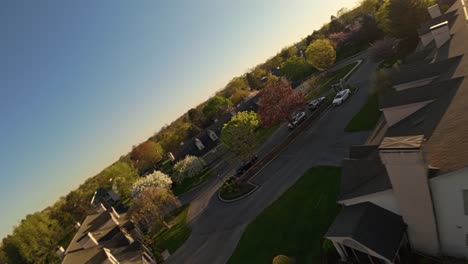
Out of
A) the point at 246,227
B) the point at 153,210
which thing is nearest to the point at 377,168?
the point at 246,227

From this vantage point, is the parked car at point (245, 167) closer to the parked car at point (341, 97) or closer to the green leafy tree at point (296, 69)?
the parked car at point (341, 97)

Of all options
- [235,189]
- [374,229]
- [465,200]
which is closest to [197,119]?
[235,189]

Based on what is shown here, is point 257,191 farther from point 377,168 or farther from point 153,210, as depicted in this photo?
point 377,168

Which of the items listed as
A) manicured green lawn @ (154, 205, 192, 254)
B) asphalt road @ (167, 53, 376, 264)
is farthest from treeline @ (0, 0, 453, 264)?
manicured green lawn @ (154, 205, 192, 254)

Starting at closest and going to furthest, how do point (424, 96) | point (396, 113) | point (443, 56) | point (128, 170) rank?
point (424, 96) → point (396, 113) → point (443, 56) → point (128, 170)

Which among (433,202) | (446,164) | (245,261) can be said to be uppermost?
(446,164)

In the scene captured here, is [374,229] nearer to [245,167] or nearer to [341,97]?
[245,167]
